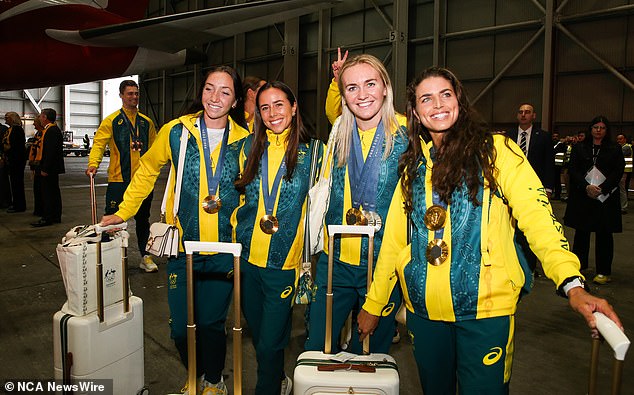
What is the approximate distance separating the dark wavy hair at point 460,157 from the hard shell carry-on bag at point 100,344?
127 centimetres

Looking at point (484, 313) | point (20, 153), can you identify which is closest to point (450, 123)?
point (484, 313)

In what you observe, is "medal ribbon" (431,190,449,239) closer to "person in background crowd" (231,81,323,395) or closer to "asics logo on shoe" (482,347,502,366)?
"asics logo on shoe" (482,347,502,366)

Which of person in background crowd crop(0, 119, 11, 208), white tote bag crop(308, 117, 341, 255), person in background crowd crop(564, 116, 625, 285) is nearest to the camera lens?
white tote bag crop(308, 117, 341, 255)

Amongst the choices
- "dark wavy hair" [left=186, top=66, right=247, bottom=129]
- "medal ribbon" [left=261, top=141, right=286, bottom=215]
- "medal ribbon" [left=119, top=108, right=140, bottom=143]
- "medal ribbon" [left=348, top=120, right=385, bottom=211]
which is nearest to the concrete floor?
"medal ribbon" [left=261, top=141, right=286, bottom=215]

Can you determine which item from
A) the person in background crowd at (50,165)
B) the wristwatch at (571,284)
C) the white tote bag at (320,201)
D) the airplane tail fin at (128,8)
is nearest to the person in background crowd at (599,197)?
the white tote bag at (320,201)

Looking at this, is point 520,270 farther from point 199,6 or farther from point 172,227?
point 199,6

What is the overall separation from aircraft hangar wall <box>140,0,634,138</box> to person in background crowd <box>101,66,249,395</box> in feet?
23.2

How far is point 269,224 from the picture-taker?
2.23 metres

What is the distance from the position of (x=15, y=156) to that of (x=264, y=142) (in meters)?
7.79

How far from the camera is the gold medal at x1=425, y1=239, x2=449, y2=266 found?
1.57 m

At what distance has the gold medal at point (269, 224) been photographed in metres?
2.23

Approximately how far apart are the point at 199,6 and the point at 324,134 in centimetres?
769

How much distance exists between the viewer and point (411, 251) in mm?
1652

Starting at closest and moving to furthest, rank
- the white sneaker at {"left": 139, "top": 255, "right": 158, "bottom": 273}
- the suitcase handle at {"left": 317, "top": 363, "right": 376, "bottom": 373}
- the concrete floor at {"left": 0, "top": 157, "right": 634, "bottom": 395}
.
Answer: the suitcase handle at {"left": 317, "top": 363, "right": 376, "bottom": 373} → the concrete floor at {"left": 0, "top": 157, "right": 634, "bottom": 395} → the white sneaker at {"left": 139, "top": 255, "right": 158, "bottom": 273}
